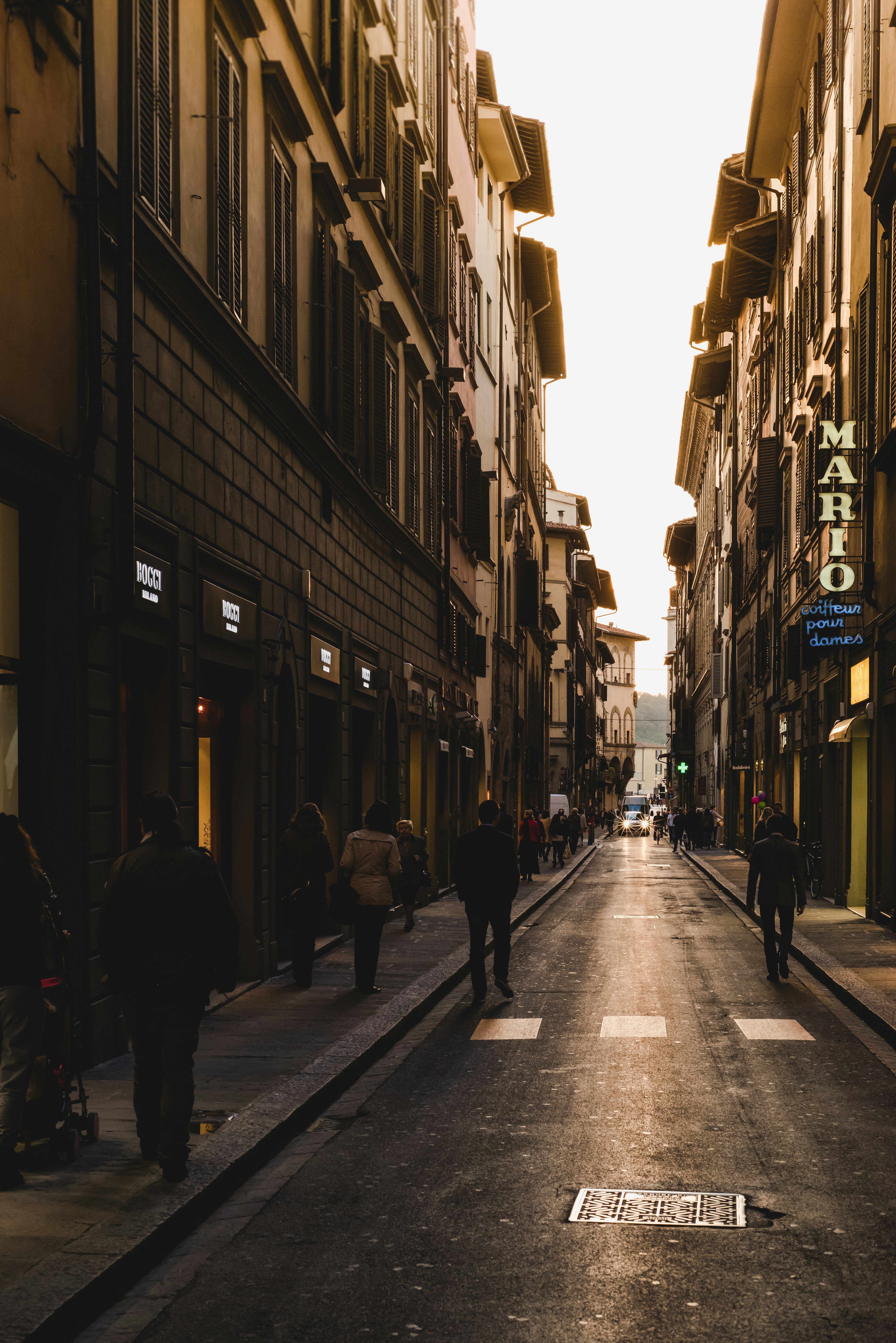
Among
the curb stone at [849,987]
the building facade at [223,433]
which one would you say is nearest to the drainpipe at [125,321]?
the building facade at [223,433]

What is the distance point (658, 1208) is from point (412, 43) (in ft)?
76.2

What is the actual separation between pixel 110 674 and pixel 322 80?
10185mm

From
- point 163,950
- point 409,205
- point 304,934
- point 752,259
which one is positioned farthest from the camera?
point 752,259

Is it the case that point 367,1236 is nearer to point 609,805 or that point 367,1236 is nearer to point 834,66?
point 834,66

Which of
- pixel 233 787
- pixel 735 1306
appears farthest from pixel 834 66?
pixel 735 1306

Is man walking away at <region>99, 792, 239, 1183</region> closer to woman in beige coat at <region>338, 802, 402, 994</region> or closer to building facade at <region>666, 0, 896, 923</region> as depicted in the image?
woman in beige coat at <region>338, 802, 402, 994</region>

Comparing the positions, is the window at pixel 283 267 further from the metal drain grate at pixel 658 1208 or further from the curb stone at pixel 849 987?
the metal drain grate at pixel 658 1208

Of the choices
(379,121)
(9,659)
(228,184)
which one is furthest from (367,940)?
(379,121)

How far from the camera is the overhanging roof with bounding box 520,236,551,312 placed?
51906mm

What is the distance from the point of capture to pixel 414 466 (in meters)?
26.8

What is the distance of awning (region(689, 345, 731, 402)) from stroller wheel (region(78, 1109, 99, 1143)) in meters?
52.4

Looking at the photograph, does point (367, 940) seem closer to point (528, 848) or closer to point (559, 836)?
point (528, 848)

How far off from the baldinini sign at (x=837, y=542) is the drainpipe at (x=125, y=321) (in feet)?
49.3

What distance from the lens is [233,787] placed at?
49.9 ft
